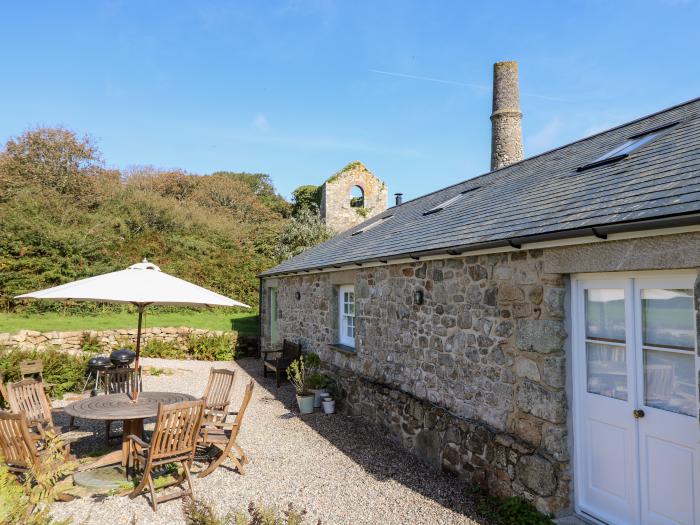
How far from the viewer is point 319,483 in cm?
539

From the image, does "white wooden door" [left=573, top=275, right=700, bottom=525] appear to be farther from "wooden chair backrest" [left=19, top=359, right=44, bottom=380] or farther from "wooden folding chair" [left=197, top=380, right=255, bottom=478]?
"wooden chair backrest" [left=19, top=359, right=44, bottom=380]

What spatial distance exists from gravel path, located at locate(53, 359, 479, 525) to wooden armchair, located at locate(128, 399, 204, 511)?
8.2 inches

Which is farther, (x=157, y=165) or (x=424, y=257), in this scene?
(x=157, y=165)

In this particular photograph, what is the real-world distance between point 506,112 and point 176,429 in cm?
1988

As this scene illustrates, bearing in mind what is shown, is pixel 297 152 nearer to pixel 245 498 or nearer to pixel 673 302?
pixel 245 498

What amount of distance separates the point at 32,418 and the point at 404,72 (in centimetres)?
2387

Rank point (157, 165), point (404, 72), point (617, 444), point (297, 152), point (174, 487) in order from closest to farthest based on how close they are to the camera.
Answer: point (617, 444)
point (174, 487)
point (297, 152)
point (404, 72)
point (157, 165)

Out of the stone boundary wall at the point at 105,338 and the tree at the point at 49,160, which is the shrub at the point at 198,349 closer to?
the stone boundary wall at the point at 105,338

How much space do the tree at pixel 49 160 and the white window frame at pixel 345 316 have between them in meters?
17.1

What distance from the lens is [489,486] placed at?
4.86 meters

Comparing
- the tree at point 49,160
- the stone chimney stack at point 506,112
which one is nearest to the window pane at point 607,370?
the stone chimney stack at point 506,112

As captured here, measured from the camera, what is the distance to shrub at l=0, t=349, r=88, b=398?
29.0 ft

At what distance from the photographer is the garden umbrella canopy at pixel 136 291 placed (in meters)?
5.66

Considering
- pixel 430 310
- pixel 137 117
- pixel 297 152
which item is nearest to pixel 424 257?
pixel 430 310
